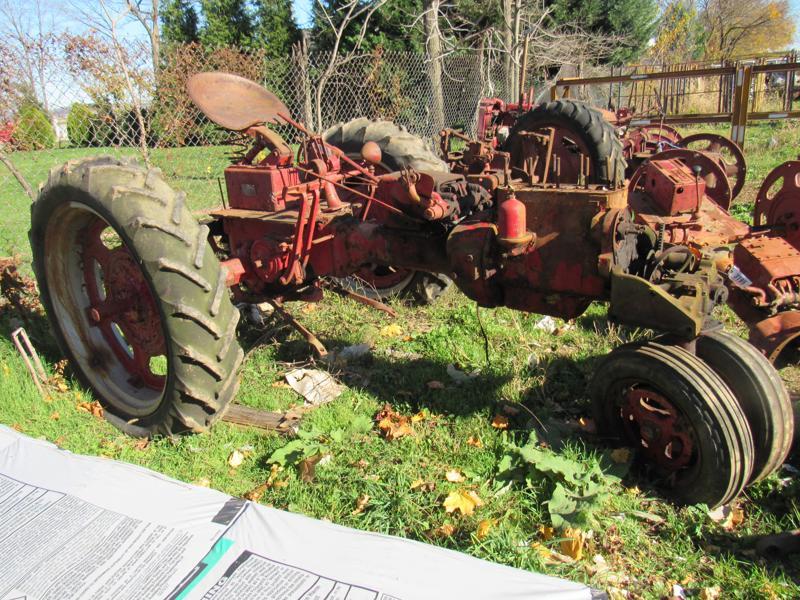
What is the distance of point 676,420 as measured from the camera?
261 cm

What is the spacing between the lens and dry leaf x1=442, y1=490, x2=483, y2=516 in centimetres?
260

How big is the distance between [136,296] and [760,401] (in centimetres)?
300

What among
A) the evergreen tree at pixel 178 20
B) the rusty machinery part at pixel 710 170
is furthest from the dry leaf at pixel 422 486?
the evergreen tree at pixel 178 20

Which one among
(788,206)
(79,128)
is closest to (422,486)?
(788,206)

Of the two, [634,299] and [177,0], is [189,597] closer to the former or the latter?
[634,299]

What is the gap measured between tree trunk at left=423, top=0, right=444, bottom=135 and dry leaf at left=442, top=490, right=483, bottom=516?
10.9 m

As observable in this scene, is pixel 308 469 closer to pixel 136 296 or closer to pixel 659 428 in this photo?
pixel 136 296

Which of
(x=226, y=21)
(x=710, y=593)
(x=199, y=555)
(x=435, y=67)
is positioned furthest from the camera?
(x=226, y=21)

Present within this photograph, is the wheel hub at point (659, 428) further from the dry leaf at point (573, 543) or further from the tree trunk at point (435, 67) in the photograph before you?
the tree trunk at point (435, 67)

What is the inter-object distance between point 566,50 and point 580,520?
1708cm

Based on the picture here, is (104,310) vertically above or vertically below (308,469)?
above

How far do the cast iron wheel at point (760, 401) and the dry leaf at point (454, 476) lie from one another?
120cm

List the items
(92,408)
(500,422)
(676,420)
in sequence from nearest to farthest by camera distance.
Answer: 1. (676,420)
2. (500,422)
3. (92,408)

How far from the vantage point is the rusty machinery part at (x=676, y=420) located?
244 cm
